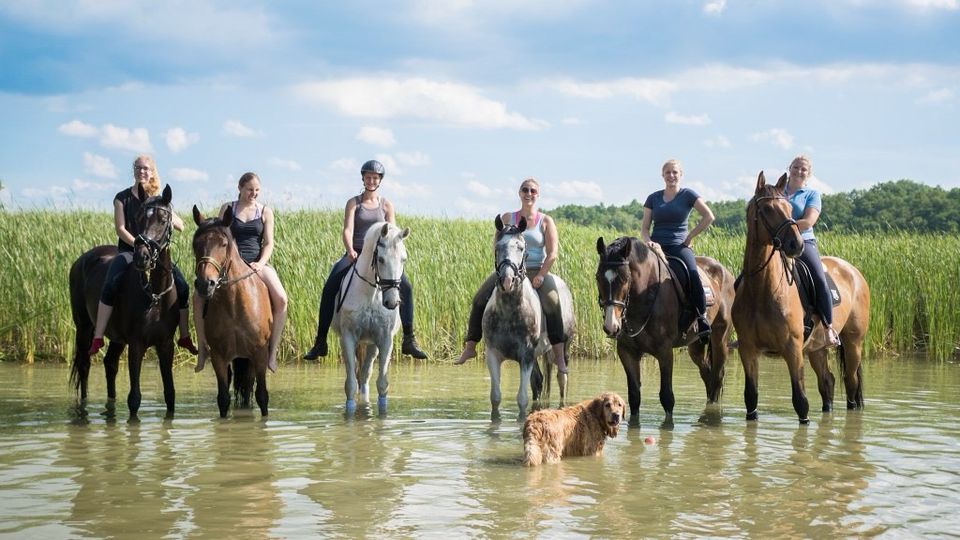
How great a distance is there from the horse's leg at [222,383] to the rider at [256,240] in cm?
34

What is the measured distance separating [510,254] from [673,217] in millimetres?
1953

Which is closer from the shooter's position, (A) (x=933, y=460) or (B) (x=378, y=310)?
(A) (x=933, y=460)

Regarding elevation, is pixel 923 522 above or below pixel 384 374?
below

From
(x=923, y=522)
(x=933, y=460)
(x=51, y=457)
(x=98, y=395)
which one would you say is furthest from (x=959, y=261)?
(x=51, y=457)

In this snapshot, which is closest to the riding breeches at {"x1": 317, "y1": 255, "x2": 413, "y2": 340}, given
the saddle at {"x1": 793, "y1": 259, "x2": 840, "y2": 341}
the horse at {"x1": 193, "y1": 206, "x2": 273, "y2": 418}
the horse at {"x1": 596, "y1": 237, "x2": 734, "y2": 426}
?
the horse at {"x1": 193, "y1": 206, "x2": 273, "y2": 418}

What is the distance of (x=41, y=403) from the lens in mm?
11320

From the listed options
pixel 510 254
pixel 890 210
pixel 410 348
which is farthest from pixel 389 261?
pixel 890 210

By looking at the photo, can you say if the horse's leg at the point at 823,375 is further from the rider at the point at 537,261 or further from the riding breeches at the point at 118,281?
the riding breeches at the point at 118,281

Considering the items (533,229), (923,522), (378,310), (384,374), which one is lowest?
(923,522)

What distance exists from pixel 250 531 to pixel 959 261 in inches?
636

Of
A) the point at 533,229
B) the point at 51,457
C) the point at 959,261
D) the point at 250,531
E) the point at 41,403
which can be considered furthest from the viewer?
the point at 959,261

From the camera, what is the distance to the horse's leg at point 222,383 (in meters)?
9.99

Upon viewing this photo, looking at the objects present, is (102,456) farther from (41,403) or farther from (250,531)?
(41,403)

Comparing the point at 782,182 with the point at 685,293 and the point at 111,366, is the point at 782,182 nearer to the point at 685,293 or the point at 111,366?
the point at 685,293
